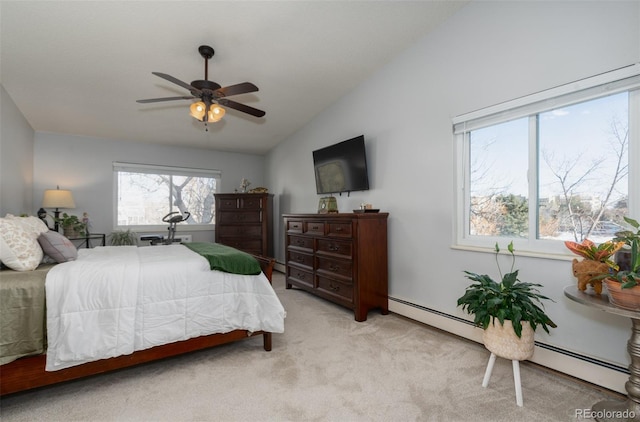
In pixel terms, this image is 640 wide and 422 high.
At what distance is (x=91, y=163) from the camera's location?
4.91 metres

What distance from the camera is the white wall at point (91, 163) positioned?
4.58 meters

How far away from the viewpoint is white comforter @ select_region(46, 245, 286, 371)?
1.64m

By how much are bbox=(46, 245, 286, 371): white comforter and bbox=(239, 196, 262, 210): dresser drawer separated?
313cm

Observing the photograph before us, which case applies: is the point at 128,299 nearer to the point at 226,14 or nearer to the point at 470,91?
the point at 226,14

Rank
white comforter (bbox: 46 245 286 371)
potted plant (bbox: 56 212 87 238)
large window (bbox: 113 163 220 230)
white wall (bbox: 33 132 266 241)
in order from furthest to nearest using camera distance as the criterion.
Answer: large window (bbox: 113 163 220 230) < white wall (bbox: 33 132 266 241) < potted plant (bbox: 56 212 87 238) < white comforter (bbox: 46 245 286 371)

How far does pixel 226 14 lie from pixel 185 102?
6.08ft

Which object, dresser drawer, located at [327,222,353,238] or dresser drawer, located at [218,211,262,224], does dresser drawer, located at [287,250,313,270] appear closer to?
dresser drawer, located at [327,222,353,238]

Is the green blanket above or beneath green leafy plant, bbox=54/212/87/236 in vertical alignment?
beneath

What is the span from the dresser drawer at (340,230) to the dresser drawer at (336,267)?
0.91ft

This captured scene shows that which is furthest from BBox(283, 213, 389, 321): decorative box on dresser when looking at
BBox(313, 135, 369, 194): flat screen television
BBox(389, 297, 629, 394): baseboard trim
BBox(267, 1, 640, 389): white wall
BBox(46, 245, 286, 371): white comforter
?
BBox(46, 245, 286, 371): white comforter

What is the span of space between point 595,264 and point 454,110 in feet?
5.29

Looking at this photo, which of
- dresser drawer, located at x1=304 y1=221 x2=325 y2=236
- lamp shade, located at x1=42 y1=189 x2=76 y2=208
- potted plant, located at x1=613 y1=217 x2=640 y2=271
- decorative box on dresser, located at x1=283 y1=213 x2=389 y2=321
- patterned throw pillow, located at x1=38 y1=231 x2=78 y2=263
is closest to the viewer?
potted plant, located at x1=613 y1=217 x2=640 y2=271

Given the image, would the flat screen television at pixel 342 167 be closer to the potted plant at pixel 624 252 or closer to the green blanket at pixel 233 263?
the green blanket at pixel 233 263

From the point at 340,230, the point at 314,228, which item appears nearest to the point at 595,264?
the point at 340,230
